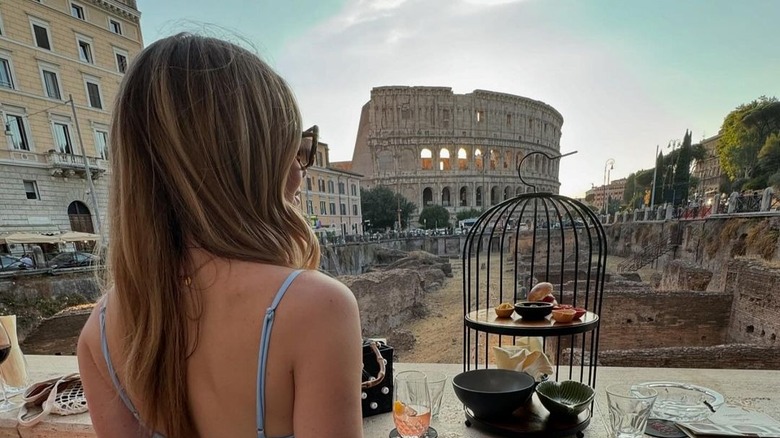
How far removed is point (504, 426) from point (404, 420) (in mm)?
384

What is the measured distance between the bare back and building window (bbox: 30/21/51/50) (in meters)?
20.6

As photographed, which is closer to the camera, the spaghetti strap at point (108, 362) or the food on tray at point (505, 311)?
the spaghetti strap at point (108, 362)

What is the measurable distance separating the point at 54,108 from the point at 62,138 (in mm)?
1249

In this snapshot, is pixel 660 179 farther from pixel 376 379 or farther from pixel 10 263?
pixel 10 263

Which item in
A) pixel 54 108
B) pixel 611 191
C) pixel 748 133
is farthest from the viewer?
pixel 611 191

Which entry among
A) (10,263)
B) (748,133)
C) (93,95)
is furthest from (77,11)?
(748,133)

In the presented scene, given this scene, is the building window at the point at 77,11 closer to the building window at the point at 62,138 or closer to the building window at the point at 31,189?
the building window at the point at 62,138

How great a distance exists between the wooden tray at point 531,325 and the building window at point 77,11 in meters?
21.8

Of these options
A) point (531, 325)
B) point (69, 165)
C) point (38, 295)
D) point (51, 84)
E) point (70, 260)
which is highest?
point (51, 84)

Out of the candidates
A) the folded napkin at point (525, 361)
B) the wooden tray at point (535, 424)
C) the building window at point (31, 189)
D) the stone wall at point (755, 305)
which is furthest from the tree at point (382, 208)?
the wooden tray at point (535, 424)

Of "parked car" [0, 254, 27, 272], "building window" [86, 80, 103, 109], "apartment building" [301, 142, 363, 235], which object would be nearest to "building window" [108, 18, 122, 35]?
"building window" [86, 80, 103, 109]

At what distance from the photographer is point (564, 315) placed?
128cm

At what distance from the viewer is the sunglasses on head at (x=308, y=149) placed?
81 centimetres

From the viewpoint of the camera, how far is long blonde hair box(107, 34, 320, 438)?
0.60 m
